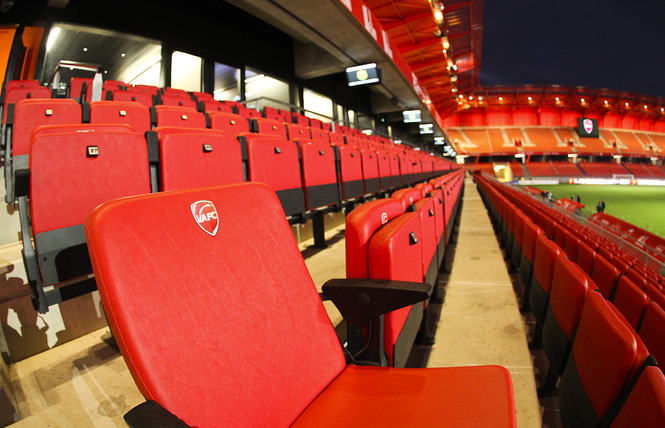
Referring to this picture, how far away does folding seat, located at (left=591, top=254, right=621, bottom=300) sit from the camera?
1097 mm

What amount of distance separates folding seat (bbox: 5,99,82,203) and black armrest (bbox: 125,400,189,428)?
1545 mm

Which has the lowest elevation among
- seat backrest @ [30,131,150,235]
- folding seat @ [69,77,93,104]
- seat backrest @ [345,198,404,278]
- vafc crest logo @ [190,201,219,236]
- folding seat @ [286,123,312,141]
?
seat backrest @ [345,198,404,278]

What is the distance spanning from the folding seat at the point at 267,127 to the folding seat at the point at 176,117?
0.47 meters

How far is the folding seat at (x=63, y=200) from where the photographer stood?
2.89 ft

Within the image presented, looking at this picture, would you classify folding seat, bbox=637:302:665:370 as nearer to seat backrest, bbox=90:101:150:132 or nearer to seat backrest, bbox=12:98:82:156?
seat backrest, bbox=12:98:82:156

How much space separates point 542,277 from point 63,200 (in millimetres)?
1699

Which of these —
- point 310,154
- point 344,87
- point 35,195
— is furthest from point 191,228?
point 344,87

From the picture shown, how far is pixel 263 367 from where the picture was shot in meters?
0.51

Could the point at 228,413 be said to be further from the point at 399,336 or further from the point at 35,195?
the point at 35,195

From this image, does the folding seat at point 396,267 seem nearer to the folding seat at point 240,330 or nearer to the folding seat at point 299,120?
the folding seat at point 240,330

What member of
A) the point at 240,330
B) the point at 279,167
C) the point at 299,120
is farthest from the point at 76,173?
the point at 299,120

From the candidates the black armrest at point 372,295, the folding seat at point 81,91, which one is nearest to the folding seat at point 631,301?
the black armrest at point 372,295

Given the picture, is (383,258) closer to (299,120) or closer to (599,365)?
(599,365)

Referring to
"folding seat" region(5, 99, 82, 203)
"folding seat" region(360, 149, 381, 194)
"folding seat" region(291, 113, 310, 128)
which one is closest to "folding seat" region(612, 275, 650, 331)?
"folding seat" region(360, 149, 381, 194)
